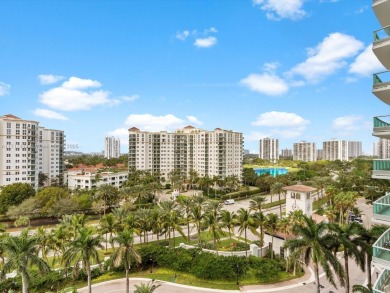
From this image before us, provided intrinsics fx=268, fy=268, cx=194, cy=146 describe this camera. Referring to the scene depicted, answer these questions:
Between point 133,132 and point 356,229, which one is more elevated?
point 133,132

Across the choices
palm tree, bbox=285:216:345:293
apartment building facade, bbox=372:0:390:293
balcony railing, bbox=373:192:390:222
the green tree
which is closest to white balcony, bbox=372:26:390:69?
apartment building facade, bbox=372:0:390:293

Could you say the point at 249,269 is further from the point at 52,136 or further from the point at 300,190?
the point at 52,136

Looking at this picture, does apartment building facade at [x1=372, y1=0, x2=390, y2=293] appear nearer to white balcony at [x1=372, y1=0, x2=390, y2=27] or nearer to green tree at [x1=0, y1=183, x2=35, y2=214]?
white balcony at [x1=372, y1=0, x2=390, y2=27]

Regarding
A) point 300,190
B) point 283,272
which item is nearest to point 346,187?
point 300,190

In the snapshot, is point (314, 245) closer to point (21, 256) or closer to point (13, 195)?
point (21, 256)

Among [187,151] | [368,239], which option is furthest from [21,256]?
[187,151]

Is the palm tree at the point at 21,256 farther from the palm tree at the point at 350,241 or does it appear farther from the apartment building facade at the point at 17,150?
the apartment building facade at the point at 17,150
